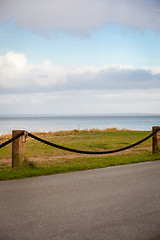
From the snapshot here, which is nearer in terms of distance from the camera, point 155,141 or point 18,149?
point 18,149

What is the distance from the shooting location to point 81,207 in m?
4.30

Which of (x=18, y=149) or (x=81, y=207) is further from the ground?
(x=18, y=149)

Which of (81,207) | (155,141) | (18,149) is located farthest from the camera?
(155,141)

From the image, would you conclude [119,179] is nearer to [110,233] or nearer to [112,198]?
[112,198]

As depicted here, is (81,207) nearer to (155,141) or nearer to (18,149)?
(18,149)

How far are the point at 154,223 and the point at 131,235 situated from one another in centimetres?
51

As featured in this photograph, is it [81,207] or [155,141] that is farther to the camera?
[155,141]

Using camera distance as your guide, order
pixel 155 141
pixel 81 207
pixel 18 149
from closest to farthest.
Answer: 1. pixel 81 207
2. pixel 18 149
3. pixel 155 141

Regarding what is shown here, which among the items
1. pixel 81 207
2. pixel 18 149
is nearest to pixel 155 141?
Answer: pixel 18 149

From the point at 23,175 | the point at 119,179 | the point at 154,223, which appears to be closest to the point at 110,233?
the point at 154,223

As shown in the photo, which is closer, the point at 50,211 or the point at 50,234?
the point at 50,234

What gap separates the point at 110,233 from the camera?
11.0 ft

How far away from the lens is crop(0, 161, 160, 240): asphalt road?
337cm

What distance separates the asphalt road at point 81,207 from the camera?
3.37 m
